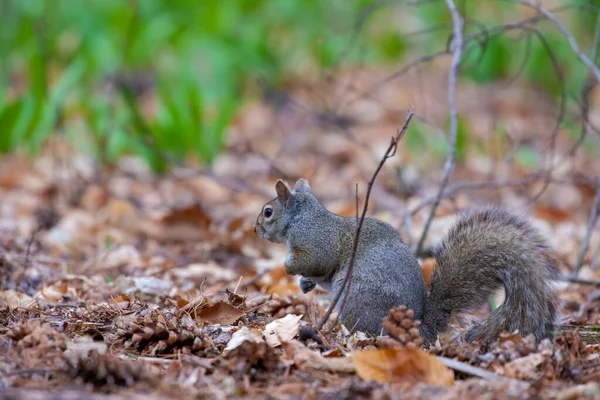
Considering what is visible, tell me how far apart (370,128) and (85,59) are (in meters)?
3.01

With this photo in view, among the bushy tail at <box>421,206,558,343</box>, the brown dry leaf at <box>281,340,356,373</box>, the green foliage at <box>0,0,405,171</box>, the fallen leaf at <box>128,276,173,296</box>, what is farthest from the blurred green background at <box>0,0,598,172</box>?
the brown dry leaf at <box>281,340,356,373</box>

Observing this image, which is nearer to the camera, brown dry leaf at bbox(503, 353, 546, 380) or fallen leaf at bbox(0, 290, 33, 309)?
brown dry leaf at bbox(503, 353, 546, 380)

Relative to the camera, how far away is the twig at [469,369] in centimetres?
221

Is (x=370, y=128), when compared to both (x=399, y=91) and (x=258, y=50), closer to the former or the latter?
(x=399, y=91)

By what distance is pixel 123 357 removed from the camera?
2395 millimetres

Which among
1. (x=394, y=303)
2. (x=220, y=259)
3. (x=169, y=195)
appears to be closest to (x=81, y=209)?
(x=169, y=195)

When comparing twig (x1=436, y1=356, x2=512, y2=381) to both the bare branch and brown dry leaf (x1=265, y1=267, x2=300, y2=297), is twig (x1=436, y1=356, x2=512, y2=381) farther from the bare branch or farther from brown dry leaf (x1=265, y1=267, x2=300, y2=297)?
brown dry leaf (x1=265, y1=267, x2=300, y2=297)

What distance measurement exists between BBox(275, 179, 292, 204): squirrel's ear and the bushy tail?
739 millimetres

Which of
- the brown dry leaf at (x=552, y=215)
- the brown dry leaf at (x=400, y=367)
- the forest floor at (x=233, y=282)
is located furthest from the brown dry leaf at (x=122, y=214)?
the brown dry leaf at (x=400, y=367)

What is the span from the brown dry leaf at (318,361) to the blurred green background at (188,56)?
3725mm

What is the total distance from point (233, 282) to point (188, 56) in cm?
571

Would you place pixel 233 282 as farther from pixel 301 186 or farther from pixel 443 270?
pixel 443 270

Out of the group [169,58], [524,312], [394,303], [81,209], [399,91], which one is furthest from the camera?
[169,58]

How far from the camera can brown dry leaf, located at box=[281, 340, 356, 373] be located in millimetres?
2297
